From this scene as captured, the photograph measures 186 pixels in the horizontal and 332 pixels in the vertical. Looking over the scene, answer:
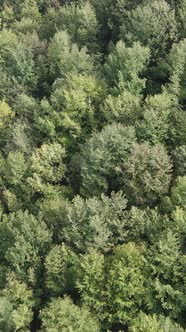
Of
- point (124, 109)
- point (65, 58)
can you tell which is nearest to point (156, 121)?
point (124, 109)

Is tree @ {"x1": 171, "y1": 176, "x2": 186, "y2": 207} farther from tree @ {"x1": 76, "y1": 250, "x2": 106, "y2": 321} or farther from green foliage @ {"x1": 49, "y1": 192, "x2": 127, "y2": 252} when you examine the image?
tree @ {"x1": 76, "y1": 250, "x2": 106, "y2": 321}

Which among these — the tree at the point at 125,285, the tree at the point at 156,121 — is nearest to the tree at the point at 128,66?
the tree at the point at 156,121

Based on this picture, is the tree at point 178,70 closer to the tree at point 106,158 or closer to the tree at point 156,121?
the tree at point 156,121

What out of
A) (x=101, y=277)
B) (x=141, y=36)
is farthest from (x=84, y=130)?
(x=101, y=277)

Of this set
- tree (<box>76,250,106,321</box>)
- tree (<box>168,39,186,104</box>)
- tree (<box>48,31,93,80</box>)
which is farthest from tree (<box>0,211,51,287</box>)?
tree (<box>168,39,186,104</box>)

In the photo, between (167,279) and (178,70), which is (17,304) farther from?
(178,70)

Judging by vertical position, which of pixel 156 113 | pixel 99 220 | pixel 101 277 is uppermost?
pixel 156 113

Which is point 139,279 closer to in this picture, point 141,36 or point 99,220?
point 99,220
